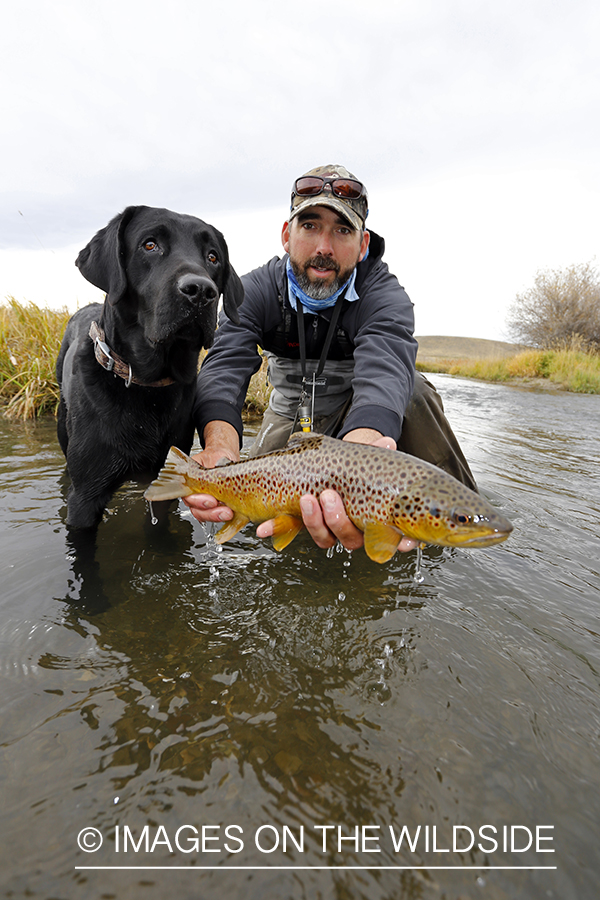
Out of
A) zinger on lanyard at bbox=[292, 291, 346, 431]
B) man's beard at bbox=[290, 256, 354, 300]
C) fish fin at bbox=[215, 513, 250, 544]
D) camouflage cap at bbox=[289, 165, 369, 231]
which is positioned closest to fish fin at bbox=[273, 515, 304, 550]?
fish fin at bbox=[215, 513, 250, 544]

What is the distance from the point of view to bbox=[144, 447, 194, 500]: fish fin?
8.91 ft

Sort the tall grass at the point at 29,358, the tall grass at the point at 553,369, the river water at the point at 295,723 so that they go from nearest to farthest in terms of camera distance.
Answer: the river water at the point at 295,723
the tall grass at the point at 29,358
the tall grass at the point at 553,369

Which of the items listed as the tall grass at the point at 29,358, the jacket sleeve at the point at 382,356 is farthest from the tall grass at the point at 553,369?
the tall grass at the point at 29,358

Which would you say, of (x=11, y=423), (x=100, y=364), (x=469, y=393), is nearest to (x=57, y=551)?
(x=100, y=364)

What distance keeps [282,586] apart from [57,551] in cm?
168

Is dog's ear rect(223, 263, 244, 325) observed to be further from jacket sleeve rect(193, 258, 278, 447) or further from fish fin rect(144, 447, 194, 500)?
fish fin rect(144, 447, 194, 500)

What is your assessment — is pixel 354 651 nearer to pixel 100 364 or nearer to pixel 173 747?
pixel 173 747

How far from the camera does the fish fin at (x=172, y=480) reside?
271 cm

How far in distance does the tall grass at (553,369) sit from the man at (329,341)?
15480 mm

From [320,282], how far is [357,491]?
2357mm

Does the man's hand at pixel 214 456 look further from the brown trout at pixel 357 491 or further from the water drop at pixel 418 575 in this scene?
the water drop at pixel 418 575

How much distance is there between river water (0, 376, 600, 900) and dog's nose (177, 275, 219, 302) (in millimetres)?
1800

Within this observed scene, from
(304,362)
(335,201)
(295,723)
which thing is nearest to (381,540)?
(295,723)

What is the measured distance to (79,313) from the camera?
181 inches
